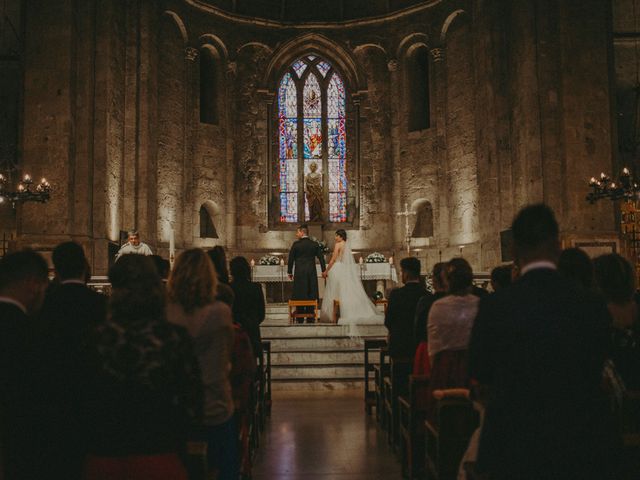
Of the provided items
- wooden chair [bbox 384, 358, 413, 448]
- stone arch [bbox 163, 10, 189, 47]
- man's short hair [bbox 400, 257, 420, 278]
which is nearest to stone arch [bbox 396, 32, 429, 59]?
stone arch [bbox 163, 10, 189, 47]

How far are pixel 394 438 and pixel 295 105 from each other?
1676cm

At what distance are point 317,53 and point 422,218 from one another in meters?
6.23

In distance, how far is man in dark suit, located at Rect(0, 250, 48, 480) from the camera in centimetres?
260

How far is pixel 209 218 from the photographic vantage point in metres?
20.4

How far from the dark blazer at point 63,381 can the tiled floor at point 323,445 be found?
2.45 meters

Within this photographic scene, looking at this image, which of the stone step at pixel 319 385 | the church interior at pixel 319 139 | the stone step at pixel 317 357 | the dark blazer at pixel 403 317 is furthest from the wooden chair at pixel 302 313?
the dark blazer at pixel 403 317

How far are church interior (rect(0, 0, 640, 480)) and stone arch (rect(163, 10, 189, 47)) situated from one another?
0.20 feet

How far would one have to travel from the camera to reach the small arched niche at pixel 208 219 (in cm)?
2009

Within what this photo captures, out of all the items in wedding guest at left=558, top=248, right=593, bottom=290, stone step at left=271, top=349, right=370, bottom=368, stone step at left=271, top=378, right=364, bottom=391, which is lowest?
stone step at left=271, top=378, right=364, bottom=391

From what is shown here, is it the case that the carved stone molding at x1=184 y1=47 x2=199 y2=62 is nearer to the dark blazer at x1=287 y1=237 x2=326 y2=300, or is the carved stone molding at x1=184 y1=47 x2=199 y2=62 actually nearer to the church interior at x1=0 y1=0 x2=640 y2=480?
the church interior at x1=0 y1=0 x2=640 y2=480

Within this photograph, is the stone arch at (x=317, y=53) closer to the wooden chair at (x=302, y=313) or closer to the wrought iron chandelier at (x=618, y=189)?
the wrought iron chandelier at (x=618, y=189)

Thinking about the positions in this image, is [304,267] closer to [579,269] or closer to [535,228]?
[579,269]

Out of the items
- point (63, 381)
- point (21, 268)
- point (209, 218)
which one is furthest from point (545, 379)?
point (209, 218)

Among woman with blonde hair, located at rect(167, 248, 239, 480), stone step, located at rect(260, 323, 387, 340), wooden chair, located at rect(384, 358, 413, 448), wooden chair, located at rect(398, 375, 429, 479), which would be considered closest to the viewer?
woman with blonde hair, located at rect(167, 248, 239, 480)
